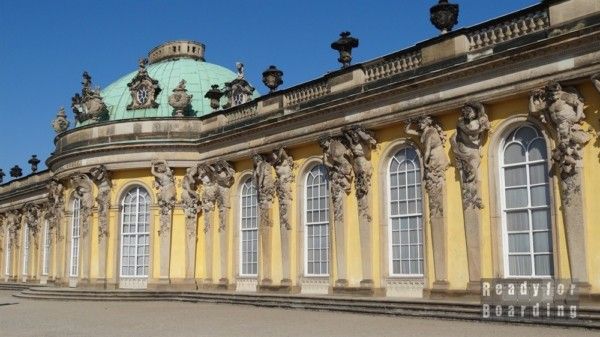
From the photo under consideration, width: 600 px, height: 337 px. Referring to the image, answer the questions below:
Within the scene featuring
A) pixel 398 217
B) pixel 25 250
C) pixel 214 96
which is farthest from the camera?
pixel 25 250

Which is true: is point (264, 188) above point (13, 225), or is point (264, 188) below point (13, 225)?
below

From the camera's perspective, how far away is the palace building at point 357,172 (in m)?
14.6

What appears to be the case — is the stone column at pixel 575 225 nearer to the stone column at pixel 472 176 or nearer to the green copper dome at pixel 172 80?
the stone column at pixel 472 176

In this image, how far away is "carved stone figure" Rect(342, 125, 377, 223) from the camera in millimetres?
18953

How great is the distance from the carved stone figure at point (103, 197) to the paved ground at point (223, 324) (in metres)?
5.45

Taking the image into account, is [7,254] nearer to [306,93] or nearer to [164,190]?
[164,190]

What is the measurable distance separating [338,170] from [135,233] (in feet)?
34.0

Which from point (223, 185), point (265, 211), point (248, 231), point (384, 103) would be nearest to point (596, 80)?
point (384, 103)

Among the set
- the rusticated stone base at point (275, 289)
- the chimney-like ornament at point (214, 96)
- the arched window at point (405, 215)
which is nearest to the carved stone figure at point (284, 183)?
the rusticated stone base at point (275, 289)

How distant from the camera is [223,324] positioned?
50.0ft

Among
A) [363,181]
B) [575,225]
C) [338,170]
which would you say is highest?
[338,170]

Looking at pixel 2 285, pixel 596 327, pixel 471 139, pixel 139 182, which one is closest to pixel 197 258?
pixel 139 182

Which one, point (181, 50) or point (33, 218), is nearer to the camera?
point (181, 50)

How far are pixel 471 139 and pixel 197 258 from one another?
12.8m
